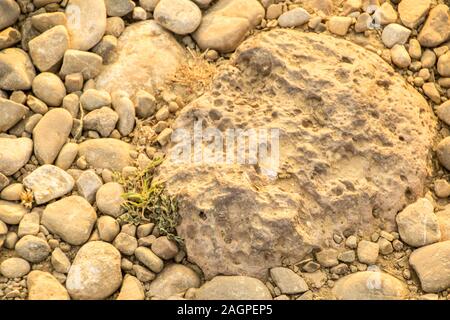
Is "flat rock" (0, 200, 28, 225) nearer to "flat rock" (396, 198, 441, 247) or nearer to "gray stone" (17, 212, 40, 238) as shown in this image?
"gray stone" (17, 212, 40, 238)

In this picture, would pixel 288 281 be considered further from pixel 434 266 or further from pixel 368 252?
pixel 434 266

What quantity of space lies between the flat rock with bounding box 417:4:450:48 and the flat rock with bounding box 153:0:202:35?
133 cm

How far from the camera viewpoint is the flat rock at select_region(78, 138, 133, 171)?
11.8ft

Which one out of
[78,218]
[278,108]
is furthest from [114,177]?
[278,108]

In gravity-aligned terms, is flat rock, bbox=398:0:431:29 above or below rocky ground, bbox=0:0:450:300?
above

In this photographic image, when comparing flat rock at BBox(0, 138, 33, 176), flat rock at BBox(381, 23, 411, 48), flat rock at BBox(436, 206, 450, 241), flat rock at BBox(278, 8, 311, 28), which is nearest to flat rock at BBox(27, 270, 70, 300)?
flat rock at BBox(0, 138, 33, 176)

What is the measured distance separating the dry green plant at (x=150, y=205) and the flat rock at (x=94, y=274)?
0.23m

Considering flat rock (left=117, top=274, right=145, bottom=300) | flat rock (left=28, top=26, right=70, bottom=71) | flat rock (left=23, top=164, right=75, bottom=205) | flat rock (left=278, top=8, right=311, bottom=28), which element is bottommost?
flat rock (left=117, top=274, right=145, bottom=300)

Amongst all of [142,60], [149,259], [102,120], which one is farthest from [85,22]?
[149,259]

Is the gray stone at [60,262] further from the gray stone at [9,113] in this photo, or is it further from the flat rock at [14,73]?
the flat rock at [14,73]

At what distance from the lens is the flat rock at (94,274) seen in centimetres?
320

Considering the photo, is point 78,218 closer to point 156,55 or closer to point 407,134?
point 156,55

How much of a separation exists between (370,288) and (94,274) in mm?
1307

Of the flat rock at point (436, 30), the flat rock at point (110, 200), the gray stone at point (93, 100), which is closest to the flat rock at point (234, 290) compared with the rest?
the flat rock at point (110, 200)
